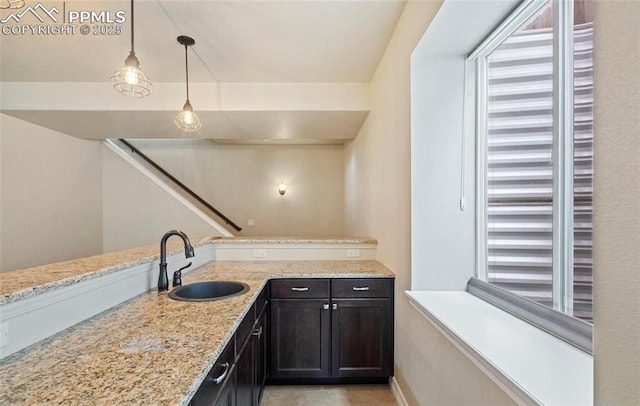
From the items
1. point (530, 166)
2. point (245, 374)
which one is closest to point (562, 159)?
point (530, 166)

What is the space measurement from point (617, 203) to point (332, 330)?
2.10m

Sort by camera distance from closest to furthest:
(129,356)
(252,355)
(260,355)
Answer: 1. (129,356)
2. (252,355)
3. (260,355)

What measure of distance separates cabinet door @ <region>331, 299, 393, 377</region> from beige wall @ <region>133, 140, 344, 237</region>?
371cm

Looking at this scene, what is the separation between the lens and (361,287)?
237cm

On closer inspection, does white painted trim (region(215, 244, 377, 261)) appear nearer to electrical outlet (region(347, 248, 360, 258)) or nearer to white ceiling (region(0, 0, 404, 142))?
electrical outlet (region(347, 248, 360, 258))

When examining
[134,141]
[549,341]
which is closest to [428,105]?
[549,341]

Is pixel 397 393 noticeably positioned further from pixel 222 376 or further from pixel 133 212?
pixel 133 212

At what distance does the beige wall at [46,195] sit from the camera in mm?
3297

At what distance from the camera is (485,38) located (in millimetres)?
1604

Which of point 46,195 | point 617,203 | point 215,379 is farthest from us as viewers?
point 46,195

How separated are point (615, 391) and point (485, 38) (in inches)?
64.8

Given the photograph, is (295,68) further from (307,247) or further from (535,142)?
(535,142)

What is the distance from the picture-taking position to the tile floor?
86.5 inches

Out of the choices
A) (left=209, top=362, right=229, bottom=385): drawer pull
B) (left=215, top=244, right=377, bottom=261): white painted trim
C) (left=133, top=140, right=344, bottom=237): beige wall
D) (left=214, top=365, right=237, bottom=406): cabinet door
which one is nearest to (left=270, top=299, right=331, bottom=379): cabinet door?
(left=215, top=244, right=377, bottom=261): white painted trim
